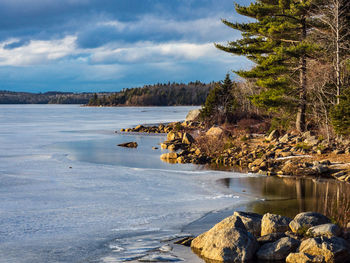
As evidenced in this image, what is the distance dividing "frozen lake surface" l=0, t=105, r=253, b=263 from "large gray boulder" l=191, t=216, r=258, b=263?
0.86 metres

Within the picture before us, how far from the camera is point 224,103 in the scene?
144 ft

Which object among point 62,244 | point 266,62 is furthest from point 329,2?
point 62,244

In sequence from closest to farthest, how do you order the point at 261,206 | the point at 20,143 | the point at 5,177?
the point at 261,206 → the point at 5,177 → the point at 20,143

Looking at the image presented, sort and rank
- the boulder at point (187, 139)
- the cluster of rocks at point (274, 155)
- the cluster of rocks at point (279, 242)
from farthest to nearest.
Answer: the boulder at point (187, 139) → the cluster of rocks at point (274, 155) → the cluster of rocks at point (279, 242)

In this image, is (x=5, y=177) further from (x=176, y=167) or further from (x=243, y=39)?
(x=243, y=39)

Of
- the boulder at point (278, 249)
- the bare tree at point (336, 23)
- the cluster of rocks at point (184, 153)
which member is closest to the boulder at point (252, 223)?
the boulder at point (278, 249)

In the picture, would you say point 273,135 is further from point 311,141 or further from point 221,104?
point 221,104

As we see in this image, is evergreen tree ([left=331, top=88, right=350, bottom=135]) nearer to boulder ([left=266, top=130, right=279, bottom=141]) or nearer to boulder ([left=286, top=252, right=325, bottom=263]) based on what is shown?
boulder ([left=266, top=130, right=279, bottom=141])

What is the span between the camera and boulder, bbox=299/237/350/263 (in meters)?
8.16

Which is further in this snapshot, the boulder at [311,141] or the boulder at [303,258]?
the boulder at [311,141]

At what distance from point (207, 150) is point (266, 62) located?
670cm

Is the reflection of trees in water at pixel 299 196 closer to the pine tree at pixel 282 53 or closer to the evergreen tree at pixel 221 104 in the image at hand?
the pine tree at pixel 282 53

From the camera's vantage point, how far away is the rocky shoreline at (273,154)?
19.4m

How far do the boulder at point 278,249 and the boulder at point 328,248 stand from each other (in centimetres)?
23
